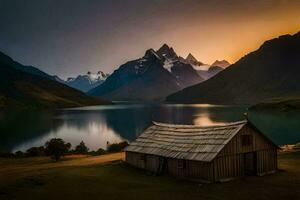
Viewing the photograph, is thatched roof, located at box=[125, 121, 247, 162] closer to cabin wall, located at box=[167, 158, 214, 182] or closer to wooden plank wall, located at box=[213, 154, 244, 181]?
cabin wall, located at box=[167, 158, 214, 182]

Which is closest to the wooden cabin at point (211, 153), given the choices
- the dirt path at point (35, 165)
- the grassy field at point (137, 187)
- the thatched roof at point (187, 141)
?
the thatched roof at point (187, 141)

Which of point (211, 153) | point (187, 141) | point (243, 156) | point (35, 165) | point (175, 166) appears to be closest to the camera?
point (211, 153)

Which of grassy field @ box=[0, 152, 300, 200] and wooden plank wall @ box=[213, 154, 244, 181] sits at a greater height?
wooden plank wall @ box=[213, 154, 244, 181]

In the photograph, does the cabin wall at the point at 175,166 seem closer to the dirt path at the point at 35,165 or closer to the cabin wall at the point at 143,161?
the cabin wall at the point at 143,161

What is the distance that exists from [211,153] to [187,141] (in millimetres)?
5018

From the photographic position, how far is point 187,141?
3847cm

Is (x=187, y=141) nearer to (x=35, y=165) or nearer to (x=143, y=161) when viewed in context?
(x=143, y=161)

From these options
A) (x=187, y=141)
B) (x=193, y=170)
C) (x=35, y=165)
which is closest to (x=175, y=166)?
(x=193, y=170)

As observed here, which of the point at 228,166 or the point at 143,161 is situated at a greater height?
the point at 228,166

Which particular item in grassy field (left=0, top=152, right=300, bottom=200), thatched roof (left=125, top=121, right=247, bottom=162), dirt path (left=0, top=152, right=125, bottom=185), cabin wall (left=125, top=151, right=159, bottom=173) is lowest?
dirt path (left=0, top=152, right=125, bottom=185)

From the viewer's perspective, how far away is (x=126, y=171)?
136 feet

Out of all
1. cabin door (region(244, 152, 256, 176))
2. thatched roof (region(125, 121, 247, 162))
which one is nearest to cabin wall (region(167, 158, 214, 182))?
thatched roof (region(125, 121, 247, 162))

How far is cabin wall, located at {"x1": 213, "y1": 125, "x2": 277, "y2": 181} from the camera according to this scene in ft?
112

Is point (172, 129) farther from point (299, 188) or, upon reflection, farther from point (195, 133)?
point (299, 188)
